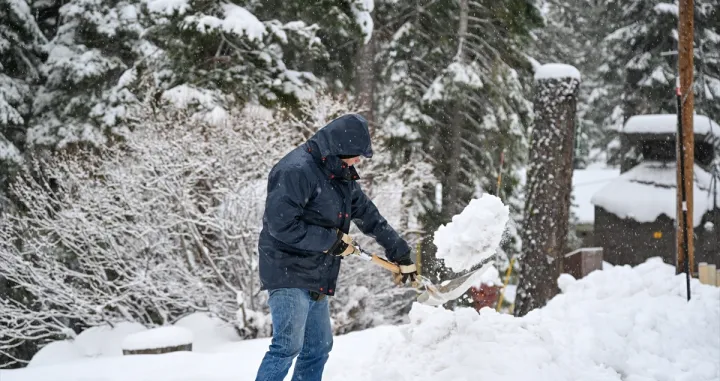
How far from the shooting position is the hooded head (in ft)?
11.6

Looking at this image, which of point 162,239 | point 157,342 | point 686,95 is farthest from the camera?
point 162,239

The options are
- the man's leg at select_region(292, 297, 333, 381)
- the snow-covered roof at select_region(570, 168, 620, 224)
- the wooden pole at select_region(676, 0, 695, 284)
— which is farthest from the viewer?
the snow-covered roof at select_region(570, 168, 620, 224)

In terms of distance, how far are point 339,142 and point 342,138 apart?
0.03 meters

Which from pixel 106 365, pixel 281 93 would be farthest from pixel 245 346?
pixel 281 93

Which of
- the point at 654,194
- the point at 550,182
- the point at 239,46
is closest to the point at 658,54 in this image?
the point at 654,194

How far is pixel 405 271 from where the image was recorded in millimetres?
3924

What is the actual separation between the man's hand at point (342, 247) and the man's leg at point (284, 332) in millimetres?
288

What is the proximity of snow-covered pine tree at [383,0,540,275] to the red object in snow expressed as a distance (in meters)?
4.07

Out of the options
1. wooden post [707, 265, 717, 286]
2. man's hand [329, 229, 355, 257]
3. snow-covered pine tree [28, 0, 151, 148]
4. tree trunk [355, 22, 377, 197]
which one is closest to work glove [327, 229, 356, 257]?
man's hand [329, 229, 355, 257]

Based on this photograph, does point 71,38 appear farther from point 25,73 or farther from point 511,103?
point 511,103

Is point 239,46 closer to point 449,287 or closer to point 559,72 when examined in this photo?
point 559,72

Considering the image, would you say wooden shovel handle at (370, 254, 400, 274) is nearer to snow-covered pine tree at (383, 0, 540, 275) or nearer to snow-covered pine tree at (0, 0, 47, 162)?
snow-covered pine tree at (383, 0, 540, 275)

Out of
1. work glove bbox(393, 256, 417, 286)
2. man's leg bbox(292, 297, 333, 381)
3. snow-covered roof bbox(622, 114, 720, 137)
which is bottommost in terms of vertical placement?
snow-covered roof bbox(622, 114, 720, 137)

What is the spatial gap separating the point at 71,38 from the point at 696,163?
1439 centimetres
